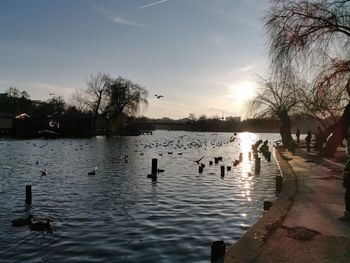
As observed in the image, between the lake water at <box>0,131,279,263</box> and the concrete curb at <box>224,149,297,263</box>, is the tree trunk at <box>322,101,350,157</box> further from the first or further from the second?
the concrete curb at <box>224,149,297,263</box>

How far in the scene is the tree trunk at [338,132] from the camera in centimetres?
2665

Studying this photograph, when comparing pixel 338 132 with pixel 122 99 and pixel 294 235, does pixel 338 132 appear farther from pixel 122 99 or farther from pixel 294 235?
pixel 122 99

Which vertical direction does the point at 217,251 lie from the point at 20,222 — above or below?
above

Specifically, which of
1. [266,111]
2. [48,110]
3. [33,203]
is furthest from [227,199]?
[48,110]

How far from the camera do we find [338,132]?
2795 centimetres

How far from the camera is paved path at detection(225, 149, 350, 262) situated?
23.8 ft

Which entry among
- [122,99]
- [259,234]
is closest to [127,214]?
[259,234]

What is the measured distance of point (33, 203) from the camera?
635 inches

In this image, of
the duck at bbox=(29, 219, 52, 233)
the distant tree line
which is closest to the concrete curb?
the duck at bbox=(29, 219, 52, 233)

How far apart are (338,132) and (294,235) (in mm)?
21147

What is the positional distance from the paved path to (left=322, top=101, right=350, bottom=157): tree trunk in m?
13.0

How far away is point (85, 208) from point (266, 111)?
Answer: 42.5m

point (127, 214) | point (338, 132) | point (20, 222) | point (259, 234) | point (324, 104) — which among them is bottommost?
point (127, 214)

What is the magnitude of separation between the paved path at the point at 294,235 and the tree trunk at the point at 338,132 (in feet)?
42.5
